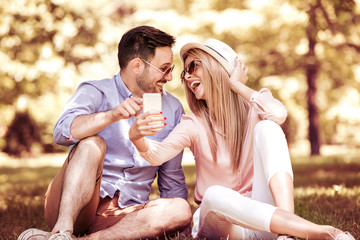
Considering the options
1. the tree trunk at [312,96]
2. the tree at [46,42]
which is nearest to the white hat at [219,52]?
the tree at [46,42]

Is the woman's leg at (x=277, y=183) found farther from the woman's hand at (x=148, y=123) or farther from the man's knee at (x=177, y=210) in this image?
the woman's hand at (x=148, y=123)

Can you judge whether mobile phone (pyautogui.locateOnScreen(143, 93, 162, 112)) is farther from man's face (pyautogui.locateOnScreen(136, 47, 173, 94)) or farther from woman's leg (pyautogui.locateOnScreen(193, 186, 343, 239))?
man's face (pyautogui.locateOnScreen(136, 47, 173, 94))

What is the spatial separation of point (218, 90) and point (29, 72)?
5.87 m

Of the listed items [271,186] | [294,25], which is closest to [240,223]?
[271,186]

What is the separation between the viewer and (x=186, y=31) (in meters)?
12.0

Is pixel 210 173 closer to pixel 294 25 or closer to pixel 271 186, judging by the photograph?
pixel 271 186

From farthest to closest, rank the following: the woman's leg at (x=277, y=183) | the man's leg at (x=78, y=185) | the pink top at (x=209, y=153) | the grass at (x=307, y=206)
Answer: the grass at (x=307, y=206) < the pink top at (x=209, y=153) < the man's leg at (x=78, y=185) < the woman's leg at (x=277, y=183)

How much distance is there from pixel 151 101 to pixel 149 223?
2.82 ft

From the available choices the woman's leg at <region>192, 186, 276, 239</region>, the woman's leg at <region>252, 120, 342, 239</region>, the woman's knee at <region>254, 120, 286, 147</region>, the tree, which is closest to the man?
the woman's leg at <region>192, 186, 276, 239</region>

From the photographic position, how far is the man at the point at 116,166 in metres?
3.13

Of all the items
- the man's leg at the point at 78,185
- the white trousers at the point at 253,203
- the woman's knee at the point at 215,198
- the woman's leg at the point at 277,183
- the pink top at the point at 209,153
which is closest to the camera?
the woman's leg at the point at 277,183

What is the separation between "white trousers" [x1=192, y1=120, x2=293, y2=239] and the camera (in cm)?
279

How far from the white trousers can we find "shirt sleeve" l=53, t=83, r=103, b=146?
1.00 meters

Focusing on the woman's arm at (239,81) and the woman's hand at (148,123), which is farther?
the woman's arm at (239,81)
